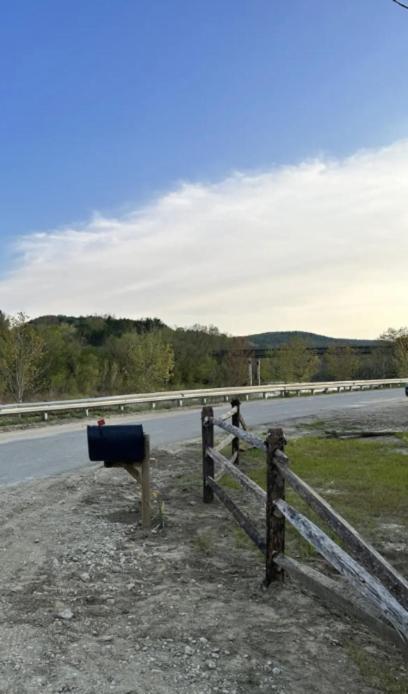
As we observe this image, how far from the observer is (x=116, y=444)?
669 cm

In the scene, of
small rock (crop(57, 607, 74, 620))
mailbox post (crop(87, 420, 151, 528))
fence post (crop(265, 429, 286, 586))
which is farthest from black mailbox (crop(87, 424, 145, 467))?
small rock (crop(57, 607, 74, 620))

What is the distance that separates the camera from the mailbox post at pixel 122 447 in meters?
6.62

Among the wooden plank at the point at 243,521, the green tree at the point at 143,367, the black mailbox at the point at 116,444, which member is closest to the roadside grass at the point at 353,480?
the wooden plank at the point at 243,521

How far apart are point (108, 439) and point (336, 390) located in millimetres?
34752

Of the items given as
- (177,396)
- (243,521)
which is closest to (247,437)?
(243,521)

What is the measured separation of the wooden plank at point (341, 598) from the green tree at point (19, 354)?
27.8 meters

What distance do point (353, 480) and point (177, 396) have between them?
1807 centimetres

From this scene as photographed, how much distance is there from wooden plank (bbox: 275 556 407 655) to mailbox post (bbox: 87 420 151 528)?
2411mm

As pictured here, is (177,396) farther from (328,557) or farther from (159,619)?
(328,557)

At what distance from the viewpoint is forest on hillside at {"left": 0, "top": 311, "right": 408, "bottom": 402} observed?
31953 millimetres

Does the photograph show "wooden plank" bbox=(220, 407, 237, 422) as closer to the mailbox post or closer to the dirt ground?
the dirt ground

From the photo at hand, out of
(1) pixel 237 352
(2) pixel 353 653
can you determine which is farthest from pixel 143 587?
(1) pixel 237 352

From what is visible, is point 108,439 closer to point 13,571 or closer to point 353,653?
point 13,571

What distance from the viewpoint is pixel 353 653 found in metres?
3.76
